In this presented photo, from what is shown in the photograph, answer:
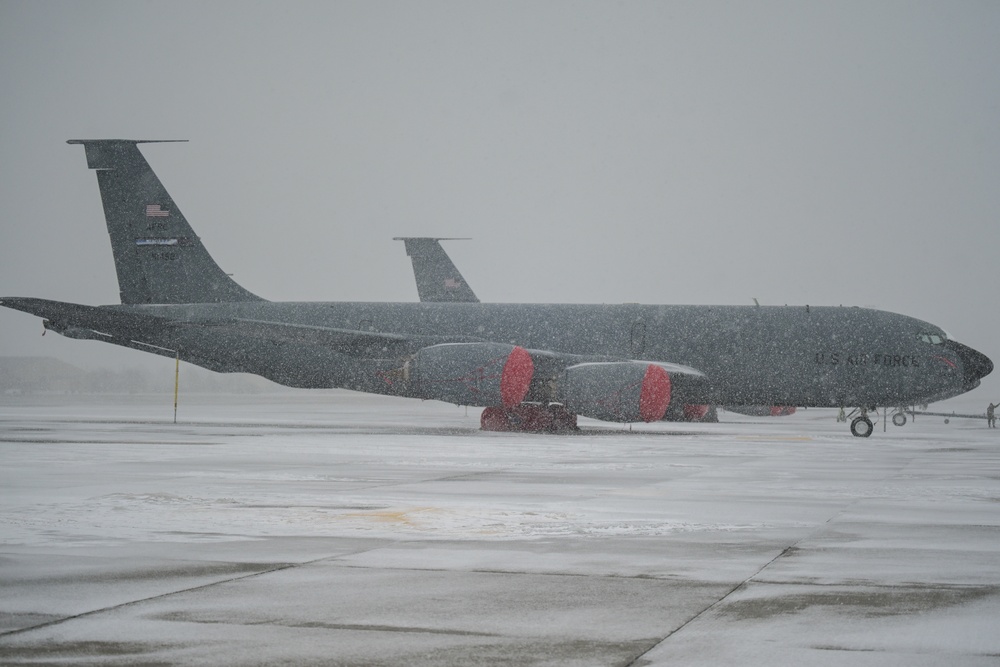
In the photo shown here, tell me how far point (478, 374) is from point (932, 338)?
12063mm

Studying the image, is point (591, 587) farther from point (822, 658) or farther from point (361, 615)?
point (822, 658)

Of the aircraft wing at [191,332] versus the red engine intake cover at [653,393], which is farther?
Result: the aircraft wing at [191,332]

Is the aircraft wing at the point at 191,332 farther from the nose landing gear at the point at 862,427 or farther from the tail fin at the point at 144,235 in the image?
the nose landing gear at the point at 862,427

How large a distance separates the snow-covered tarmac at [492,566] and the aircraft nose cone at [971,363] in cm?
1514

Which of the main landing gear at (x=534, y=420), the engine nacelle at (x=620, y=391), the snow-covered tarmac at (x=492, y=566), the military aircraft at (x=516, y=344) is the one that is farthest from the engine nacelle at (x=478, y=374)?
the snow-covered tarmac at (x=492, y=566)

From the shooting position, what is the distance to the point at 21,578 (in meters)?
7.03

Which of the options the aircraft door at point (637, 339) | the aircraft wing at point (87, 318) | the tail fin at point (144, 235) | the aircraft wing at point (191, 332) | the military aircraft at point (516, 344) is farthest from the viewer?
the tail fin at point (144, 235)

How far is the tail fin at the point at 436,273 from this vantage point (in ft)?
156

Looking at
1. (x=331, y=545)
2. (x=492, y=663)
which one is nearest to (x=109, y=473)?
(x=331, y=545)

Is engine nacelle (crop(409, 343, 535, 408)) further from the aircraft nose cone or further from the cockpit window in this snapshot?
the aircraft nose cone

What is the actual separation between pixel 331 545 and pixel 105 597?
2.43 meters

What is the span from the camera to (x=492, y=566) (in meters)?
7.77

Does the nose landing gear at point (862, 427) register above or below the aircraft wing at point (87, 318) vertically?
below

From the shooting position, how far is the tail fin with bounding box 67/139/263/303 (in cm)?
3428
